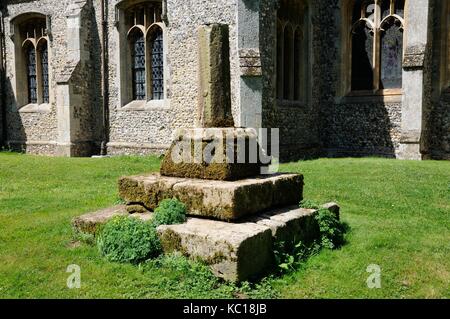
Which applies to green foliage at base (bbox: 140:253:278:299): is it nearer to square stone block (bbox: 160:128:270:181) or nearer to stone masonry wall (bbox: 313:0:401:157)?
square stone block (bbox: 160:128:270:181)

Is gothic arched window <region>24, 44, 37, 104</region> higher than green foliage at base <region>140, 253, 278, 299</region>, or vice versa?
gothic arched window <region>24, 44, 37, 104</region>

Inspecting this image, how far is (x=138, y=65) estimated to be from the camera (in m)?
16.6

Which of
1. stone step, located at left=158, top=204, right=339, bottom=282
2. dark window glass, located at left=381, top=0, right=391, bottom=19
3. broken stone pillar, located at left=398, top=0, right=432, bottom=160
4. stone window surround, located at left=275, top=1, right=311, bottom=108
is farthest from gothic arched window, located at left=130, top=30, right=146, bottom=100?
stone step, located at left=158, top=204, right=339, bottom=282

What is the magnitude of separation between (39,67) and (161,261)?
17.5 metres

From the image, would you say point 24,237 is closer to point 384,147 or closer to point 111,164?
point 111,164

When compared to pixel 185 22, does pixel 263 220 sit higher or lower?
lower

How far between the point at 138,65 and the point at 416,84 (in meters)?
10.1

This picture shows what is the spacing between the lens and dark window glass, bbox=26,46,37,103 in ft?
64.0

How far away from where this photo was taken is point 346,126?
1658cm

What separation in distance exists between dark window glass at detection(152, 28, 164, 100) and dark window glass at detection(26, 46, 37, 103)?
6775mm

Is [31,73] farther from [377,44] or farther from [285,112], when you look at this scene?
[377,44]

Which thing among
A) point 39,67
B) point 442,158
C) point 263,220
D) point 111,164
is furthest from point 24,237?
point 39,67

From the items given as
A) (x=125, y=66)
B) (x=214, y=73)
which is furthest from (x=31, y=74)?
(x=214, y=73)

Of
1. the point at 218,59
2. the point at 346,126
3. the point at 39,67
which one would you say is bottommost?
the point at 346,126
